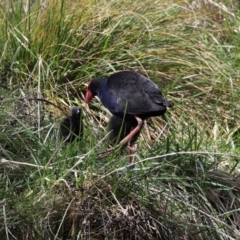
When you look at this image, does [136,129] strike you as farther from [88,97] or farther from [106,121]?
[106,121]

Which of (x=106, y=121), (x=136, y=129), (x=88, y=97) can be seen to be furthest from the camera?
(x=106, y=121)

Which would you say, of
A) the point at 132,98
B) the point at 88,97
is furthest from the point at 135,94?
the point at 88,97

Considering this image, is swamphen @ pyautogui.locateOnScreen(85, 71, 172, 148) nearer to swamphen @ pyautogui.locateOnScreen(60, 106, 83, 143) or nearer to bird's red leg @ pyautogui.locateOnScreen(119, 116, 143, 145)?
bird's red leg @ pyautogui.locateOnScreen(119, 116, 143, 145)

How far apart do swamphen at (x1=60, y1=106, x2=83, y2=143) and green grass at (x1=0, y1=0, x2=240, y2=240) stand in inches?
2.4

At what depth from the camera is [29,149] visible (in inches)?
201

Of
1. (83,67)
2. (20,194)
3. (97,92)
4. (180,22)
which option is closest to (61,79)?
(83,67)

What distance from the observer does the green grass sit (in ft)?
15.9

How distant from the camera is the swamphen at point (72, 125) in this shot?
5344 mm

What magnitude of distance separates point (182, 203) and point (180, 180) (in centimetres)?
16

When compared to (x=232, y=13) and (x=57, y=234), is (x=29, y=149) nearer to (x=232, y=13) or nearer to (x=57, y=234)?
(x=57, y=234)

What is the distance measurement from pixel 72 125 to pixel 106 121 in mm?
781

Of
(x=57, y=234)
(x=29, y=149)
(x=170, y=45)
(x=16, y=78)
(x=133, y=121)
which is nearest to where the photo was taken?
(x=57, y=234)

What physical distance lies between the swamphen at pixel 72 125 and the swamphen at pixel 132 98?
0.61 feet

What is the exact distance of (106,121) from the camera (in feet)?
20.3
